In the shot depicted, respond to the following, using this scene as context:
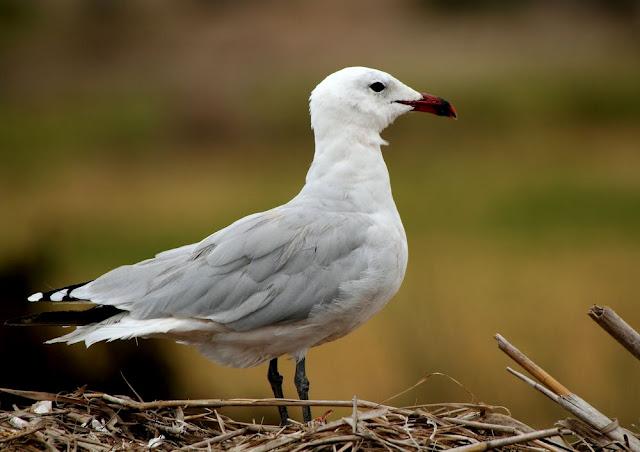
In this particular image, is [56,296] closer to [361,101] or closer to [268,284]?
[268,284]

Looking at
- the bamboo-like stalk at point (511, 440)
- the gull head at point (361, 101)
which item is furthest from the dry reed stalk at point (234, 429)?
the gull head at point (361, 101)

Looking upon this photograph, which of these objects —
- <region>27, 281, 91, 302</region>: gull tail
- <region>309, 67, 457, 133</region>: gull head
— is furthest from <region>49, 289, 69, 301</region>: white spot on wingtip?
<region>309, 67, 457, 133</region>: gull head

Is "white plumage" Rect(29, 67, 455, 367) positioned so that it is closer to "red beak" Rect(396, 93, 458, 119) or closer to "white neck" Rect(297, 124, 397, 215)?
"white neck" Rect(297, 124, 397, 215)

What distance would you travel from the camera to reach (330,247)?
4.05 m

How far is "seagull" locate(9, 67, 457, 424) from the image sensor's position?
397 centimetres

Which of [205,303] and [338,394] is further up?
[205,303]

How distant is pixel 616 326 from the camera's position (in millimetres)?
3301

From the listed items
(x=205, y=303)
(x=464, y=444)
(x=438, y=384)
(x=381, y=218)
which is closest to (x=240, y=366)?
(x=205, y=303)

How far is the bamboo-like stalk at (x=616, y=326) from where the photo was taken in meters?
3.29

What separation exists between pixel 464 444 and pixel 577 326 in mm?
2739

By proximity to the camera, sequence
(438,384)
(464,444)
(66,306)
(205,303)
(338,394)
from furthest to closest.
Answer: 1. (338,394)
2. (438,384)
3. (66,306)
4. (205,303)
5. (464,444)

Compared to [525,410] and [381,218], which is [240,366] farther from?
[525,410]

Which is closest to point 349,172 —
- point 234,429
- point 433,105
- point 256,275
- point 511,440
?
point 433,105

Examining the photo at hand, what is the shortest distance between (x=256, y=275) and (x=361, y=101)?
0.69m
